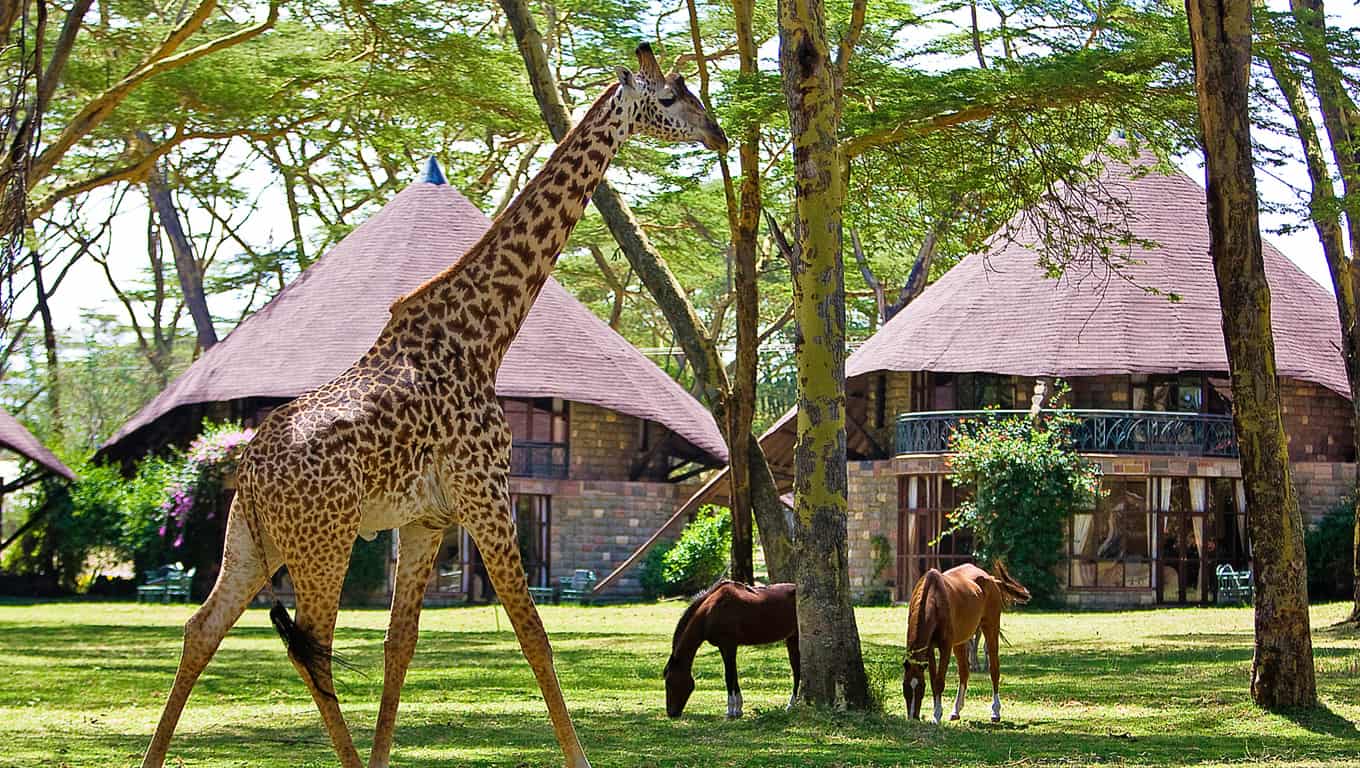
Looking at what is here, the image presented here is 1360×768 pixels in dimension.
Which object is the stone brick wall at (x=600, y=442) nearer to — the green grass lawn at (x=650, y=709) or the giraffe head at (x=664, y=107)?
the green grass lawn at (x=650, y=709)

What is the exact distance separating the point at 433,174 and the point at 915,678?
86.1 ft

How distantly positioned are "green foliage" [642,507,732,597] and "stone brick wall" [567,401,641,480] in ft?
7.37

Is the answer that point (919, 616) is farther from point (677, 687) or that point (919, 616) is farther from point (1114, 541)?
point (1114, 541)

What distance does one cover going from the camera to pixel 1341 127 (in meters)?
18.8

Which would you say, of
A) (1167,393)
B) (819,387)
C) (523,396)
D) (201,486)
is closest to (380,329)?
(523,396)

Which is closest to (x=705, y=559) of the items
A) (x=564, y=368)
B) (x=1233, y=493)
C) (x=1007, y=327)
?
(x=564, y=368)

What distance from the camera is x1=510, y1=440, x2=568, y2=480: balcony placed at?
109 feet

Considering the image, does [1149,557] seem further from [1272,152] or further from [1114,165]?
[1272,152]

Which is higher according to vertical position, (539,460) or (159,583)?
(539,460)

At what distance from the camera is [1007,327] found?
103ft

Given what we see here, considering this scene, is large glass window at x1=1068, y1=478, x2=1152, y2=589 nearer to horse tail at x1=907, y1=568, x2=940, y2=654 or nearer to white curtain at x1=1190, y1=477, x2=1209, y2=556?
white curtain at x1=1190, y1=477, x2=1209, y2=556

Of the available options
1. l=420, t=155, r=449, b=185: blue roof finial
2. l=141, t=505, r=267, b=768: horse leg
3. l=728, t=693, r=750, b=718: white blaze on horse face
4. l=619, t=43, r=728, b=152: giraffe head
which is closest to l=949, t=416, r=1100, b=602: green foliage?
l=420, t=155, r=449, b=185: blue roof finial

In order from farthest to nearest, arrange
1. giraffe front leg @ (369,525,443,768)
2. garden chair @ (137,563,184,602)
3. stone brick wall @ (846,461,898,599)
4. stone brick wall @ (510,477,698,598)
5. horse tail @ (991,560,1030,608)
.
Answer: stone brick wall @ (510,477,698,598) < stone brick wall @ (846,461,898,599) < garden chair @ (137,563,184,602) < horse tail @ (991,560,1030,608) < giraffe front leg @ (369,525,443,768)

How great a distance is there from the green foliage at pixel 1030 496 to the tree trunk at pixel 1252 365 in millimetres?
17265
